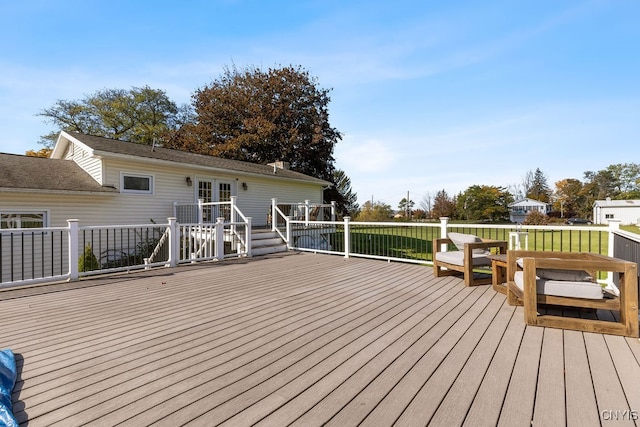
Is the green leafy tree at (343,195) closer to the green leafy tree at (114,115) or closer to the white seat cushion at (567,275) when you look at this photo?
the green leafy tree at (114,115)

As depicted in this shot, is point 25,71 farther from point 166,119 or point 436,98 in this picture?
point 436,98

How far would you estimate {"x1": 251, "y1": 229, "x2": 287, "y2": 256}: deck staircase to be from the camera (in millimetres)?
8247

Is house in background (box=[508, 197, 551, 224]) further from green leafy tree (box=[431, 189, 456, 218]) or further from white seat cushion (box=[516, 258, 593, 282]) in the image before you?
white seat cushion (box=[516, 258, 593, 282])

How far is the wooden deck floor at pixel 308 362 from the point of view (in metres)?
1.58

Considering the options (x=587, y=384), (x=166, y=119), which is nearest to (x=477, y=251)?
(x=587, y=384)

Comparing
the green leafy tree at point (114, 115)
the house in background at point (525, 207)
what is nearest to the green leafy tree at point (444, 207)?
the house in background at point (525, 207)

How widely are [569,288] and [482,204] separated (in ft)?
132

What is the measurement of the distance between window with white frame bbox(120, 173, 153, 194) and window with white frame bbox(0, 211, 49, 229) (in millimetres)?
1977

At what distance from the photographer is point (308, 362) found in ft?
7.03

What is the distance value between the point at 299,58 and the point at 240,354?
83.0 ft

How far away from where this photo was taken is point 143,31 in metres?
9.46

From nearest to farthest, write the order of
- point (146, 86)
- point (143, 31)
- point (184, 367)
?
point (184, 367)
point (143, 31)
point (146, 86)

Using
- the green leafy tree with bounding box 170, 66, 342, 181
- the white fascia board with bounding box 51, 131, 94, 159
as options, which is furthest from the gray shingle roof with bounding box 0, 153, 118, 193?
the green leafy tree with bounding box 170, 66, 342, 181

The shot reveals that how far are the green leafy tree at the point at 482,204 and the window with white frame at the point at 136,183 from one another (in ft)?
126
